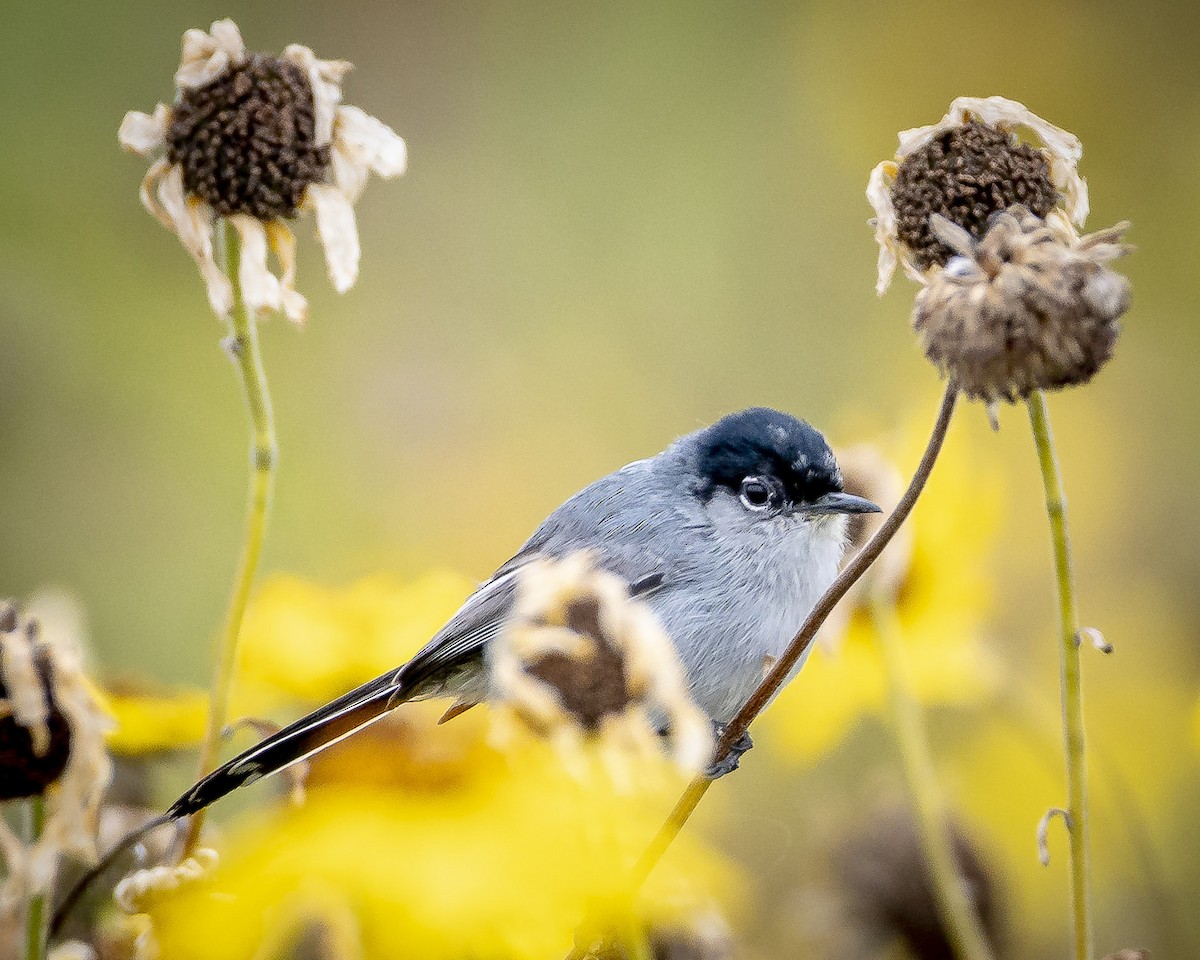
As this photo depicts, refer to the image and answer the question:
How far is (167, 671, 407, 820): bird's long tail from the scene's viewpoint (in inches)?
29.9

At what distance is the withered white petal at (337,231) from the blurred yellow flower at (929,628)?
0.58 m

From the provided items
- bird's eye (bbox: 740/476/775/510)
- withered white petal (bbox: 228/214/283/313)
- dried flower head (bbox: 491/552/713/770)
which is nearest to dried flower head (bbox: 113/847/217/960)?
dried flower head (bbox: 491/552/713/770)

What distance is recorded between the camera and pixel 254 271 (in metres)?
0.84

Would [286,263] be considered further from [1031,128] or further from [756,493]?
[756,493]

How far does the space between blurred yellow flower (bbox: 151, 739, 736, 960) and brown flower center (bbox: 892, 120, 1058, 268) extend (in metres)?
0.35

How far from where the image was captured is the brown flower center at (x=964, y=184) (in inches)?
29.3

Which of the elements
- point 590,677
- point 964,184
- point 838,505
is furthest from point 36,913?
point 838,505

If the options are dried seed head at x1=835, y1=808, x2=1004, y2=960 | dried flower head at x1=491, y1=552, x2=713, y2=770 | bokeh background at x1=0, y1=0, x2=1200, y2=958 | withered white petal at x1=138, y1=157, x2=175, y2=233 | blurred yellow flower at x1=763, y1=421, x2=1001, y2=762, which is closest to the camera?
dried flower head at x1=491, y1=552, x2=713, y2=770

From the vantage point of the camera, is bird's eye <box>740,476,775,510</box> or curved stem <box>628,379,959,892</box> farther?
bird's eye <box>740,476,775,510</box>

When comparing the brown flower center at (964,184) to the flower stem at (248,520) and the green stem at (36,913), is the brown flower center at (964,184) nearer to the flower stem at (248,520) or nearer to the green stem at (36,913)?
the flower stem at (248,520)

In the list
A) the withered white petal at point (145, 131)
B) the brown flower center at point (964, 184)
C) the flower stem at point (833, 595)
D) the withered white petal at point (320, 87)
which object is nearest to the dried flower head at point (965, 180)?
the brown flower center at point (964, 184)

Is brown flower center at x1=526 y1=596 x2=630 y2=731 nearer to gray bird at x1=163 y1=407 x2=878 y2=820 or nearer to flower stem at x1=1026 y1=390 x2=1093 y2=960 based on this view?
flower stem at x1=1026 y1=390 x2=1093 y2=960

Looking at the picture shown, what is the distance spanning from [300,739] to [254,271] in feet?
1.10

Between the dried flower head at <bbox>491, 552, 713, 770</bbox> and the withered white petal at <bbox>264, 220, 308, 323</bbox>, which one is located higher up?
the withered white petal at <bbox>264, 220, 308, 323</bbox>
